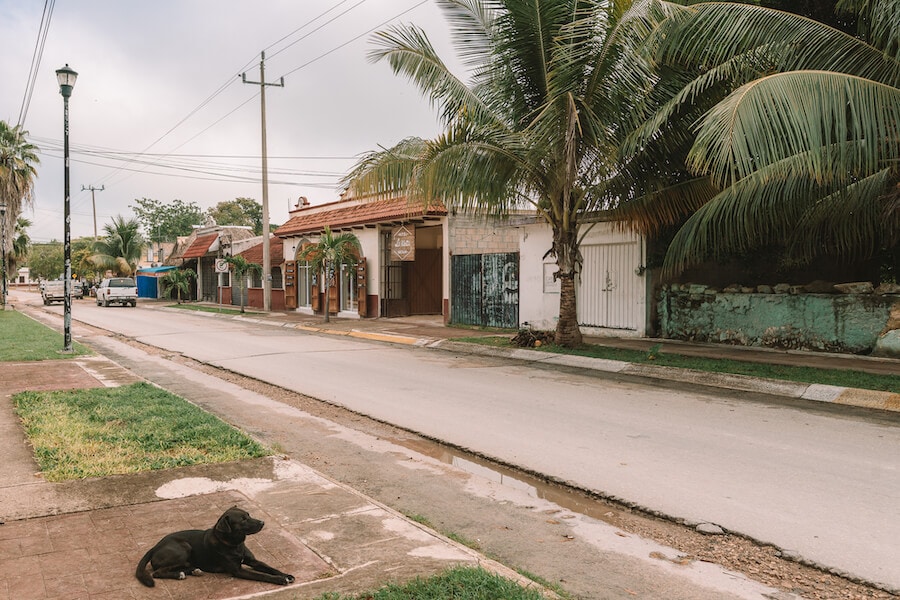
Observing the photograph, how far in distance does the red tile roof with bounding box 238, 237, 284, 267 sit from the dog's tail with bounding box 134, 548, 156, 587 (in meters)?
32.4

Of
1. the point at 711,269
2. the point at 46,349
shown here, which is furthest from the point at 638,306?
the point at 46,349

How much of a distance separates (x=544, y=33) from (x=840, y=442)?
8.93m

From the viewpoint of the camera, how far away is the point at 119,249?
180 feet

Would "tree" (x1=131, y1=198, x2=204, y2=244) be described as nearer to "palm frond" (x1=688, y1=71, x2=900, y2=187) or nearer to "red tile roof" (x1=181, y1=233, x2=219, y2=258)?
"red tile roof" (x1=181, y1=233, x2=219, y2=258)

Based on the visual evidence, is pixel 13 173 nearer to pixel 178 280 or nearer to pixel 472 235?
pixel 178 280

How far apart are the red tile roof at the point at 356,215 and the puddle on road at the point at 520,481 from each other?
1376cm

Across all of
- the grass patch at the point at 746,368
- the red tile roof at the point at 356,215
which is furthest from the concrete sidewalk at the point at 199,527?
the red tile roof at the point at 356,215

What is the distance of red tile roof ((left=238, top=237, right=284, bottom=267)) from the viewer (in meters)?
35.7

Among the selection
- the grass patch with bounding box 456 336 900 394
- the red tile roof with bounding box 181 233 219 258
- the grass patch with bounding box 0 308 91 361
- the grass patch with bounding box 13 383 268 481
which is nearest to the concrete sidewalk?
the grass patch with bounding box 13 383 268 481

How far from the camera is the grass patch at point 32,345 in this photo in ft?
44.6

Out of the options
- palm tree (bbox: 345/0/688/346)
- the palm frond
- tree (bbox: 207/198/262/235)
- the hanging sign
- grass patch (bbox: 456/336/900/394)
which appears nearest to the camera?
the palm frond

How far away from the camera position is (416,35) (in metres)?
13.5

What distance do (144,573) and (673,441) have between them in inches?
207

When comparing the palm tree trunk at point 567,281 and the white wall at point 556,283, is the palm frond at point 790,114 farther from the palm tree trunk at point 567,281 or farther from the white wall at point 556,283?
the white wall at point 556,283
